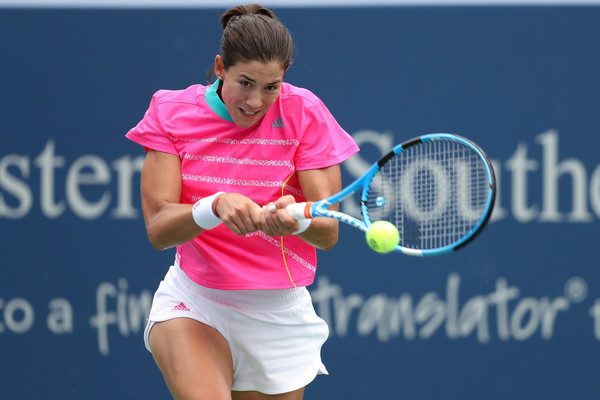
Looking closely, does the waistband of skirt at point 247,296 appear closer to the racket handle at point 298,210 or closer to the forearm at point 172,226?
the forearm at point 172,226

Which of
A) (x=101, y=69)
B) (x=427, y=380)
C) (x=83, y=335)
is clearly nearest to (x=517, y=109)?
(x=427, y=380)

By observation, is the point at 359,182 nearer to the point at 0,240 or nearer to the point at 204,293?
the point at 204,293

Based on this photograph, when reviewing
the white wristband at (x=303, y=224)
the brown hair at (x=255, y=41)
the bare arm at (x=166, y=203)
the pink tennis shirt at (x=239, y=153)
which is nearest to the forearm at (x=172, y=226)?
the bare arm at (x=166, y=203)

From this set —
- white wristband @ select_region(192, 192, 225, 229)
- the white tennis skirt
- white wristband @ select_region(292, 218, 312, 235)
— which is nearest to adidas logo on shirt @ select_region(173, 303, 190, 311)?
the white tennis skirt

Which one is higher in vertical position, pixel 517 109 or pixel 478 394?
pixel 517 109

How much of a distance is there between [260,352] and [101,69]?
2280mm

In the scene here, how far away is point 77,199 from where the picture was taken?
170 inches

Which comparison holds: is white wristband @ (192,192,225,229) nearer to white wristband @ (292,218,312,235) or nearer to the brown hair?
white wristband @ (292,218,312,235)

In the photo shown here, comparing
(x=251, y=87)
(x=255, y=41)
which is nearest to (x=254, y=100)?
(x=251, y=87)

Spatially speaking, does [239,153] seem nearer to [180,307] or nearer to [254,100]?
[254,100]

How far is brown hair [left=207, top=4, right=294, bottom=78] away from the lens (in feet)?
7.56

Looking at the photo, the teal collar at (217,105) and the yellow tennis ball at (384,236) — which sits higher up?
the teal collar at (217,105)

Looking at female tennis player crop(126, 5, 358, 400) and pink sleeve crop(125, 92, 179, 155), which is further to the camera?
pink sleeve crop(125, 92, 179, 155)

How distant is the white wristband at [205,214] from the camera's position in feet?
7.54
